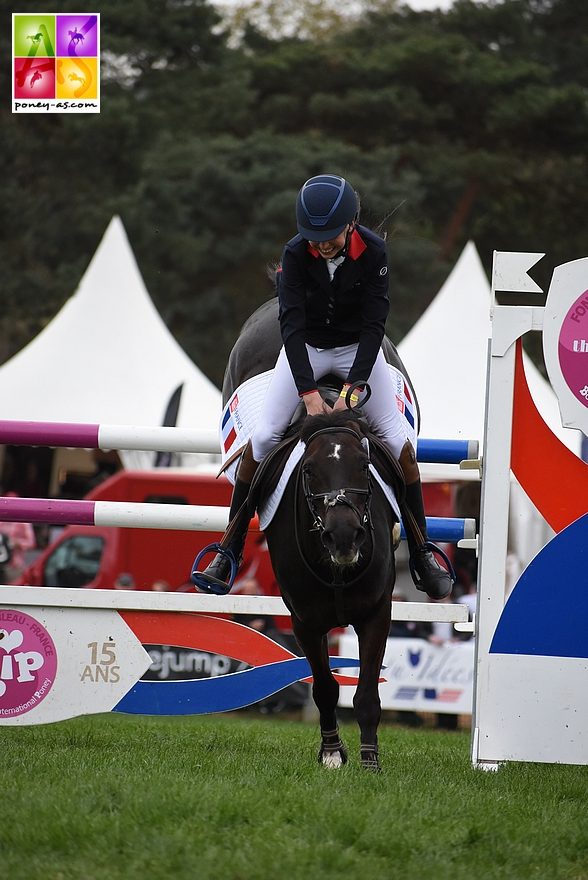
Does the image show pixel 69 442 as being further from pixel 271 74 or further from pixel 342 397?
pixel 271 74

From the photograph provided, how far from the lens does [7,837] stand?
435cm

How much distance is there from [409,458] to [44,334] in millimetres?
15096

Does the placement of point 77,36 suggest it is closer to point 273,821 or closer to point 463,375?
point 273,821

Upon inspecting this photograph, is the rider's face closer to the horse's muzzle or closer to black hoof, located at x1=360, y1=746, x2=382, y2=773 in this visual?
the horse's muzzle

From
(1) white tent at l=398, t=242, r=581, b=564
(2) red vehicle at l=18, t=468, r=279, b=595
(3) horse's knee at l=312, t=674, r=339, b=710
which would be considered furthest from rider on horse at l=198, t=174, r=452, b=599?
(2) red vehicle at l=18, t=468, r=279, b=595

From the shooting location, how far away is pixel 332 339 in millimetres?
6461

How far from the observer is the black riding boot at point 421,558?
6.39 meters

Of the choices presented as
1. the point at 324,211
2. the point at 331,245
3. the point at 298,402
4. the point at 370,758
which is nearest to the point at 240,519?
the point at 298,402

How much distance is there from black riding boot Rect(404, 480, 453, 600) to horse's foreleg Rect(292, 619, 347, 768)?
584 mm

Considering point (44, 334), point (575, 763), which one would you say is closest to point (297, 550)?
point (575, 763)

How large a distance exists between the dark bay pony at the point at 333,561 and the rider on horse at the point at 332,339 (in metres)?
0.18

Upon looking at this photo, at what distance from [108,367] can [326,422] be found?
46.9 feet

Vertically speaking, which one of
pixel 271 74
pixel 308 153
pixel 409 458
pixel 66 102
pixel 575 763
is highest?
pixel 271 74

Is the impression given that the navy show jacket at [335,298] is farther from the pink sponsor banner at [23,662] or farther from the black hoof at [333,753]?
the pink sponsor banner at [23,662]
